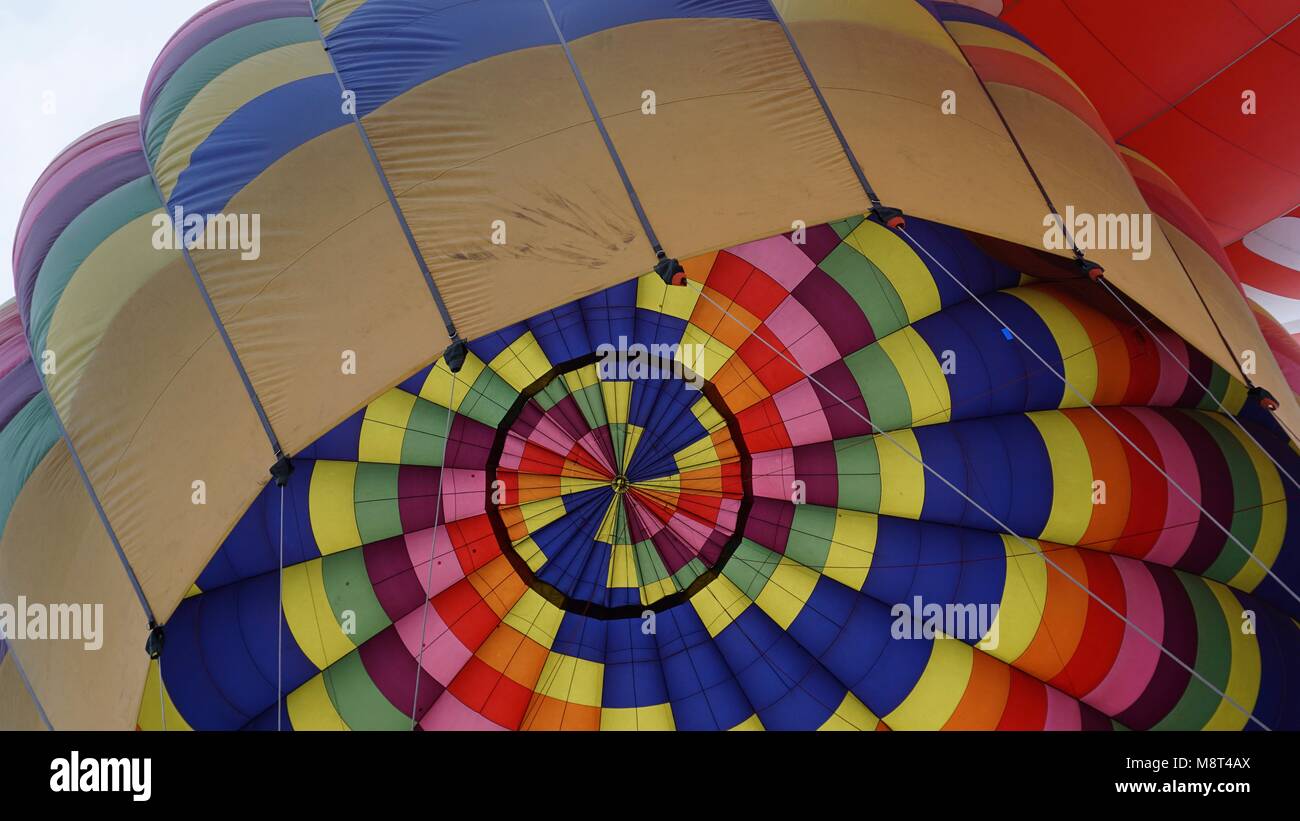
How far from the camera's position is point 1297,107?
5.48 m

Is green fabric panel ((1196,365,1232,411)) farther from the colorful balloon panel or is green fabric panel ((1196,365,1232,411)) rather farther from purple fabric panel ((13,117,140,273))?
purple fabric panel ((13,117,140,273))

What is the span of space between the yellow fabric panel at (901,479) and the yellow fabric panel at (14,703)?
4380mm

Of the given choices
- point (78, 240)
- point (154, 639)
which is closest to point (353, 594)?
point (154, 639)

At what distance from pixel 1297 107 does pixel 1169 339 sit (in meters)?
1.88

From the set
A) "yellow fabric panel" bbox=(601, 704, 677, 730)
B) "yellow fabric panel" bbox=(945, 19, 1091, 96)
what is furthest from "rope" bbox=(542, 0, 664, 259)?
"yellow fabric panel" bbox=(601, 704, 677, 730)

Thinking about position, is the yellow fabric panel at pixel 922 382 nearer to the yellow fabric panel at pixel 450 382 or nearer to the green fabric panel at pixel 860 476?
the green fabric panel at pixel 860 476

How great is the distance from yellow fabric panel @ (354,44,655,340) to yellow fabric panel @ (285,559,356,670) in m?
2.68

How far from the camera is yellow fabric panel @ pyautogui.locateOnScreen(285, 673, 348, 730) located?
540 centimetres

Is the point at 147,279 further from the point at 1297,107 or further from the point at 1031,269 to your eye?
the point at 1297,107

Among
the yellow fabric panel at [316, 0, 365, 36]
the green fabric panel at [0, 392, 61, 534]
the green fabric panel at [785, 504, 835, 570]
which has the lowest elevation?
the green fabric panel at [785, 504, 835, 570]

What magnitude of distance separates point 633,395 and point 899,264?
70.9 inches

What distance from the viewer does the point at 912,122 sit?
3805mm

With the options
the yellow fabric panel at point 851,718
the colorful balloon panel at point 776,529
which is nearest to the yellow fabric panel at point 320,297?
the colorful balloon panel at point 776,529

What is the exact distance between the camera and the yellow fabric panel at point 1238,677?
507cm
